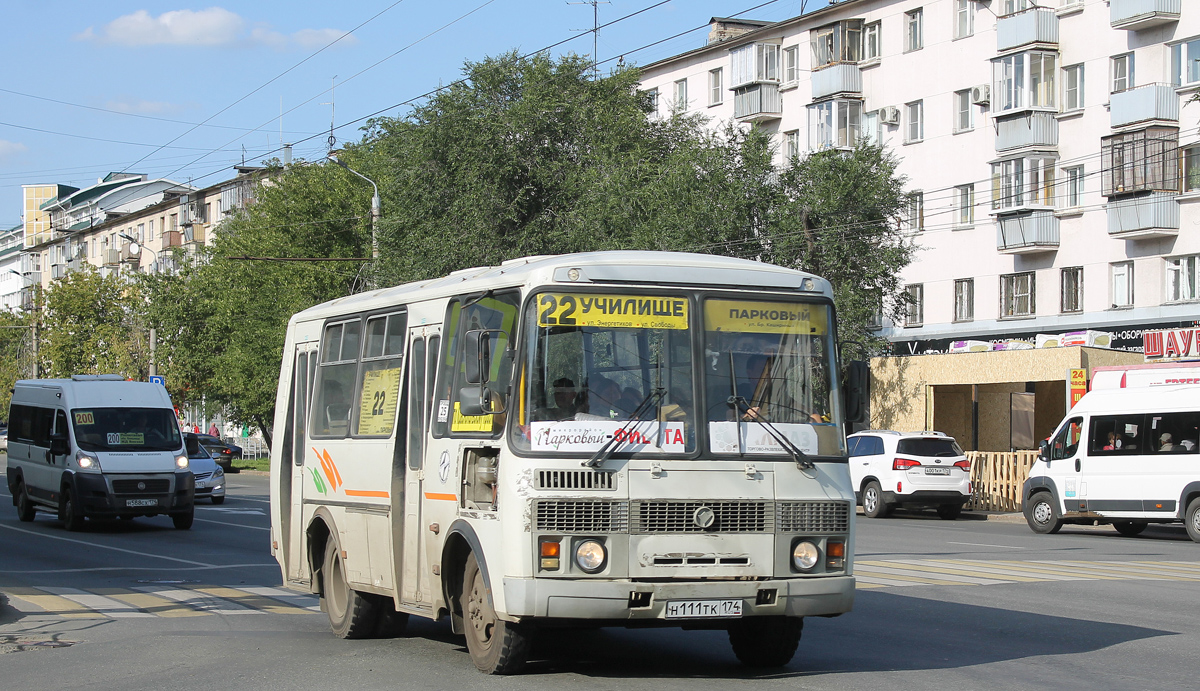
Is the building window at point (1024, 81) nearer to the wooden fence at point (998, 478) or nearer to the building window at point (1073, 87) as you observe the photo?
the building window at point (1073, 87)

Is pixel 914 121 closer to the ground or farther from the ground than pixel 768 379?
farther from the ground

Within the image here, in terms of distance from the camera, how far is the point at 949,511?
30.7 meters

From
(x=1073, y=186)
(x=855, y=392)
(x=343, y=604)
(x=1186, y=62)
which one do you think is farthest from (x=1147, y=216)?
(x=343, y=604)

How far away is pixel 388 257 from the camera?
43.0 m

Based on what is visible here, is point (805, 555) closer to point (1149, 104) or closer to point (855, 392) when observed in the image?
point (855, 392)

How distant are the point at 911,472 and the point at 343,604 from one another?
20.2m

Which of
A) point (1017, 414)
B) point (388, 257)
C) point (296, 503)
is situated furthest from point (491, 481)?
point (388, 257)

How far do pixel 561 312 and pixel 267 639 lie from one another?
432 cm

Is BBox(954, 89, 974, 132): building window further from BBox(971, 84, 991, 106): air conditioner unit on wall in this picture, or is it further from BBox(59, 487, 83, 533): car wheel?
BBox(59, 487, 83, 533): car wheel

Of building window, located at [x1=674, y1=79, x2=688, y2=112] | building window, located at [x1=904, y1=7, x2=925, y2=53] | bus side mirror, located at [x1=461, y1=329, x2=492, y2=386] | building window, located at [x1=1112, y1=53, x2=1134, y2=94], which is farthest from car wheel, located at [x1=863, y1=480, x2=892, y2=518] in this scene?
building window, located at [x1=674, y1=79, x2=688, y2=112]

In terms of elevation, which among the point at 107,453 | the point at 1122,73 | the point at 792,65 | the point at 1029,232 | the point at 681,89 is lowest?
the point at 107,453

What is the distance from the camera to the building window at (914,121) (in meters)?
47.4

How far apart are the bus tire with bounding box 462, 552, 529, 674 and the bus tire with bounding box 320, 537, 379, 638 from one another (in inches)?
77.8

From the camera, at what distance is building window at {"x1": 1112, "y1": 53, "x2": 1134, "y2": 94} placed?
4012 cm
